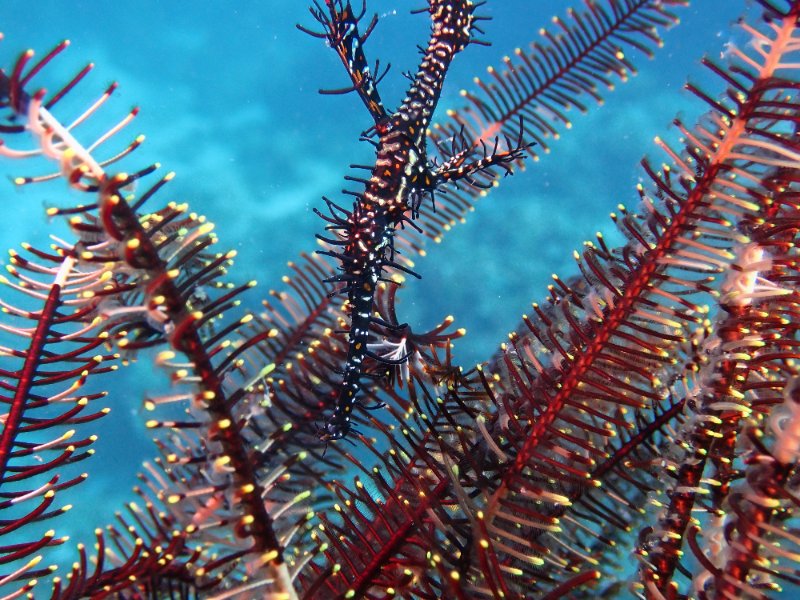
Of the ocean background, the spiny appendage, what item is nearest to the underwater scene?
the ocean background

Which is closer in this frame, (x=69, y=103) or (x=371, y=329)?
(x=69, y=103)

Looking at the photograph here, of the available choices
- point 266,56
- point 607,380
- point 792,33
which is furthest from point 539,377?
point 266,56

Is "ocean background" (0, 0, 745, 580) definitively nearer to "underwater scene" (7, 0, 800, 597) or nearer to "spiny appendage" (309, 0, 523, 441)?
"underwater scene" (7, 0, 800, 597)

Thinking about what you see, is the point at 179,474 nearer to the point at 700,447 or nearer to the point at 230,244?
the point at 700,447

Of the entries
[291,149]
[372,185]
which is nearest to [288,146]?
[291,149]

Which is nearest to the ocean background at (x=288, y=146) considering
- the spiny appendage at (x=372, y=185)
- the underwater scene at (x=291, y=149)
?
the underwater scene at (x=291, y=149)

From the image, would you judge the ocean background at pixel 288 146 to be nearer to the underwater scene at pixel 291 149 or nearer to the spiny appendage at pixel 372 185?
the underwater scene at pixel 291 149

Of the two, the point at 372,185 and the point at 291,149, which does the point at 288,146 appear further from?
the point at 372,185

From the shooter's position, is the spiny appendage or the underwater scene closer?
the spiny appendage
